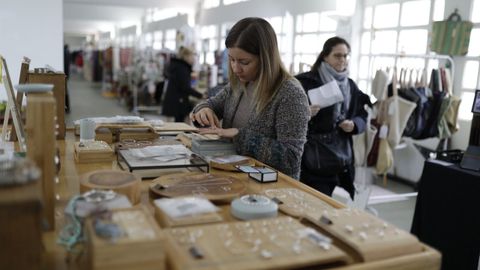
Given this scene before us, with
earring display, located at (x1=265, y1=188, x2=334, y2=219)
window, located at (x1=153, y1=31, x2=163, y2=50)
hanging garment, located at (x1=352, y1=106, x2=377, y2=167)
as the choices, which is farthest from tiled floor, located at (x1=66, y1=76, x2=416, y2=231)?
window, located at (x1=153, y1=31, x2=163, y2=50)

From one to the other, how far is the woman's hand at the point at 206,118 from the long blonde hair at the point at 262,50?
0.25 metres

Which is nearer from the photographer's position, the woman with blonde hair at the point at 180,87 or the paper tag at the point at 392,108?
the paper tag at the point at 392,108

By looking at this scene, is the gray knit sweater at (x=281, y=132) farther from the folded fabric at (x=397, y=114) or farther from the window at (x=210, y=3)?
the window at (x=210, y=3)

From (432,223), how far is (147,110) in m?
7.93

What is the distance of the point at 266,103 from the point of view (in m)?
1.80

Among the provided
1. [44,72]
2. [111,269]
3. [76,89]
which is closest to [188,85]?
[44,72]

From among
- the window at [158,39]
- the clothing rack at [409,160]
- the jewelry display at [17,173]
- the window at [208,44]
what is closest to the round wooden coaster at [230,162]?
the jewelry display at [17,173]

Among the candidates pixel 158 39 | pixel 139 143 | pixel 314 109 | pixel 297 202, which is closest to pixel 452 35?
pixel 314 109

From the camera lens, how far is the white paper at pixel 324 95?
274 centimetres

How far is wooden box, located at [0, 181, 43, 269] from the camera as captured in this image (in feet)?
2.65

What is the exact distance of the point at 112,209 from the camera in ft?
3.24

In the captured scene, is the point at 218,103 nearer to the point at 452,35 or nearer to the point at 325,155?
the point at 325,155

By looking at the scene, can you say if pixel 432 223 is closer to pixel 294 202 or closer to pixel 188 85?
pixel 294 202

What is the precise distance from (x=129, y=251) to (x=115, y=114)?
9.29 meters
